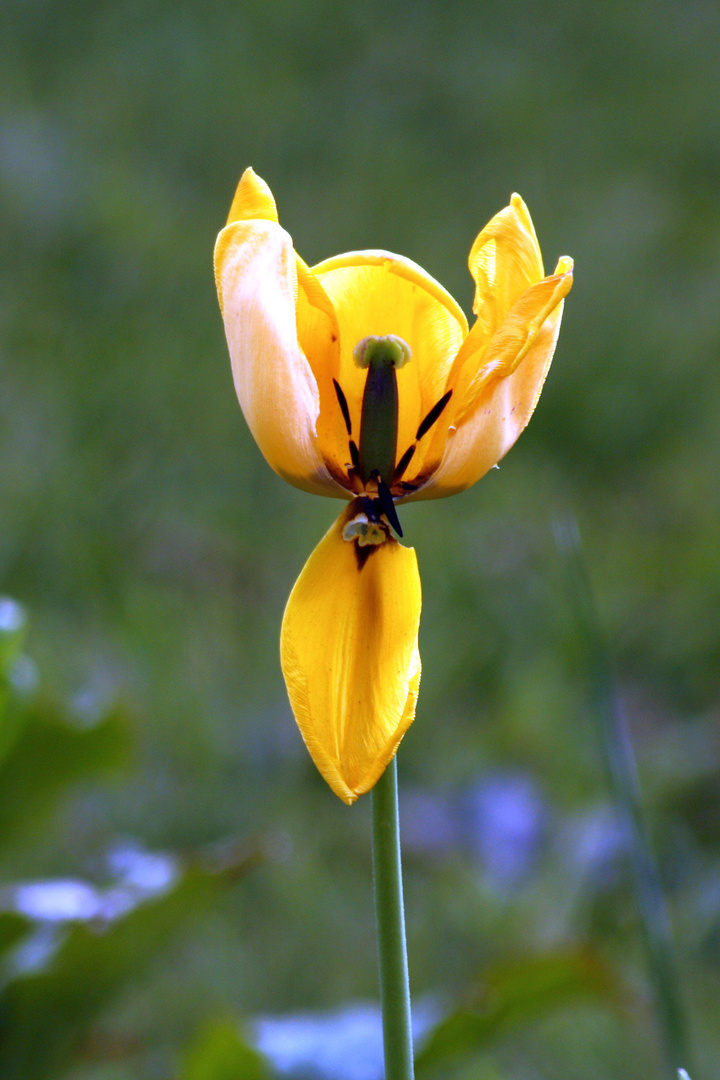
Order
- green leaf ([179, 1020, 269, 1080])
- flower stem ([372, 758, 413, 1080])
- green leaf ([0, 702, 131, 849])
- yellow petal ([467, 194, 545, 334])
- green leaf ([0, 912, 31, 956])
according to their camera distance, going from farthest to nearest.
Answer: green leaf ([0, 702, 131, 849]) < green leaf ([0, 912, 31, 956]) < green leaf ([179, 1020, 269, 1080]) < yellow petal ([467, 194, 545, 334]) < flower stem ([372, 758, 413, 1080])

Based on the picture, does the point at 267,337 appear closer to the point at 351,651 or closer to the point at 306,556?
the point at 351,651

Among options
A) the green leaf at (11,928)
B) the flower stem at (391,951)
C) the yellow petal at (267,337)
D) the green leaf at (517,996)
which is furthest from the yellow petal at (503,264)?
the green leaf at (11,928)

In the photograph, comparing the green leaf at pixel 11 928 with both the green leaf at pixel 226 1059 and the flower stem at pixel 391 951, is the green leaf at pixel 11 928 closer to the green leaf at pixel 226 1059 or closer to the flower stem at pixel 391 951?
the green leaf at pixel 226 1059

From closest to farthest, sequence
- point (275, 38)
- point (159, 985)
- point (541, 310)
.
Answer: point (541, 310) → point (159, 985) → point (275, 38)

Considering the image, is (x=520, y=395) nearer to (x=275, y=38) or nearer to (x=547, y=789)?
(x=547, y=789)

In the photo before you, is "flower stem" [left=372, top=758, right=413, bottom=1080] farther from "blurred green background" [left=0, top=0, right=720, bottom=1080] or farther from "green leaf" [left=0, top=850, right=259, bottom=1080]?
"green leaf" [left=0, top=850, right=259, bottom=1080]

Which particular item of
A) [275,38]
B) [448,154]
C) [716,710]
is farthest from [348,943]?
[275,38]

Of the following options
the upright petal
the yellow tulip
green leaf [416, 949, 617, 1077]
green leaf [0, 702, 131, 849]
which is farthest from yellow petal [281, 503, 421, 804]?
green leaf [0, 702, 131, 849]
